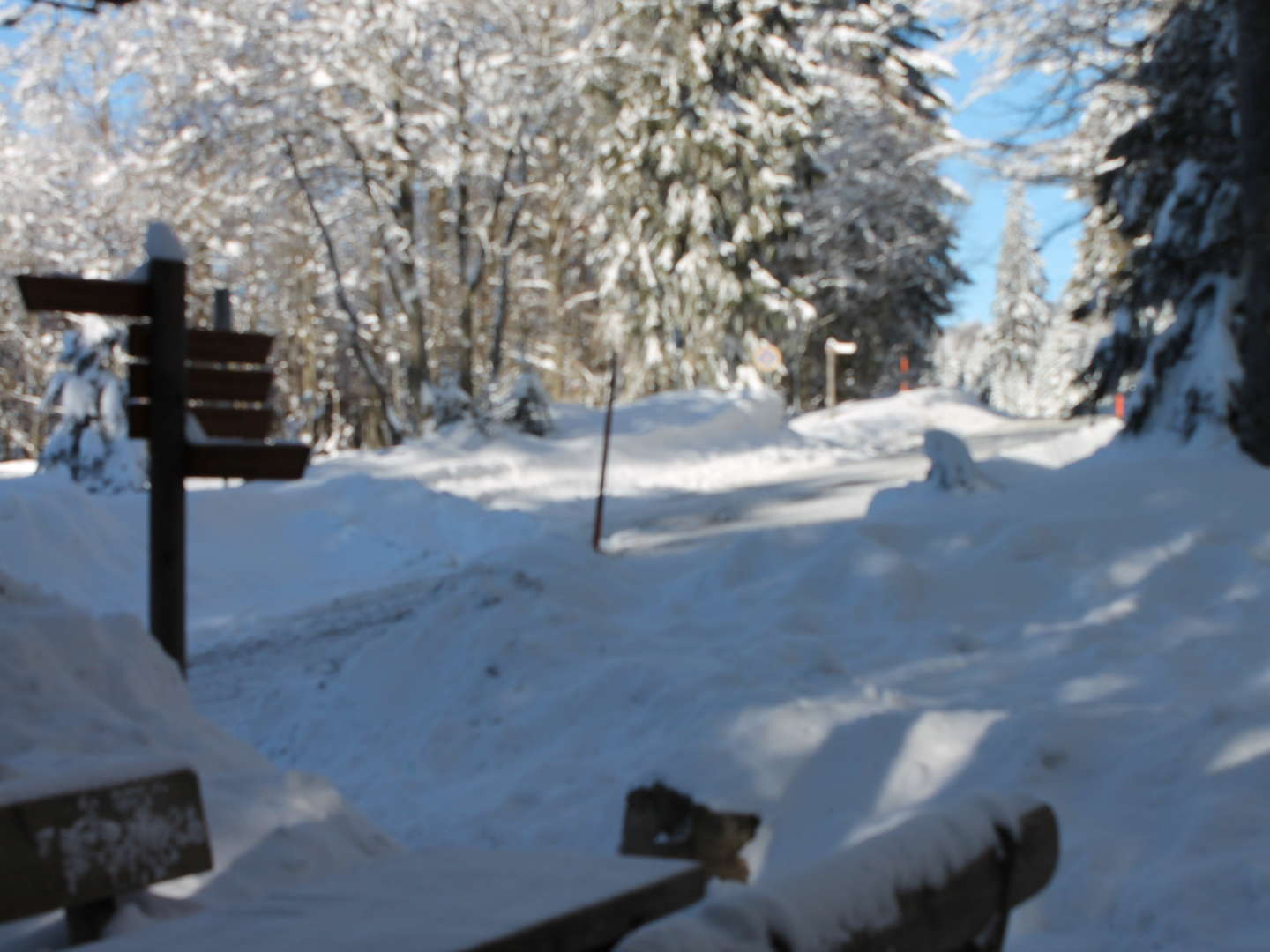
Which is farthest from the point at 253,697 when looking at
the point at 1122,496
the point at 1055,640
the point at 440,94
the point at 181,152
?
the point at 440,94

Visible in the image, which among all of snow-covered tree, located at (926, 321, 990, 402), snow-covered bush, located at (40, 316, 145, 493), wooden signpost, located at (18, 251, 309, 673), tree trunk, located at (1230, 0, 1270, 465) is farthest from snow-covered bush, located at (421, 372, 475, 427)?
snow-covered tree, located at (926, 321, 990, 402)

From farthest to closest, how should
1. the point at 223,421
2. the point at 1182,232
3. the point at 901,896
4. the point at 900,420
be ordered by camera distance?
1. the point at 900,420
2. the point at 1182,232
3. the point at 223,421
4. the point at 901,896

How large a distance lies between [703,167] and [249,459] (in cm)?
1956

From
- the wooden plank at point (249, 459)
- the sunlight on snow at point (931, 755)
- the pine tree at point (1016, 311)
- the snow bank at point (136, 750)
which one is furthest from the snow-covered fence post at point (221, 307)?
the pine tree at point (1016, 311)

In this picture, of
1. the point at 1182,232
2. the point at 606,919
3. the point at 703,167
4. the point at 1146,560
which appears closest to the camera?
the point at 606,919

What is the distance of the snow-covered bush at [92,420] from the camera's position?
1598 cm

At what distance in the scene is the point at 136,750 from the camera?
379 centimetres

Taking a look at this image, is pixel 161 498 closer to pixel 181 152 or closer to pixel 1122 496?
pixel 1122 496

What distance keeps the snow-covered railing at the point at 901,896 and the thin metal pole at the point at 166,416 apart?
165 inches

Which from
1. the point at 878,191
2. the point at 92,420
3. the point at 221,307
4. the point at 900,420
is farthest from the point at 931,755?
the point at 878,191

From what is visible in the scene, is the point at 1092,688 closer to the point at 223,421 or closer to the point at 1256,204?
the point at 223,421

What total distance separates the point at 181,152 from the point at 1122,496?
16465 millimetres

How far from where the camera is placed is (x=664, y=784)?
13.1ft

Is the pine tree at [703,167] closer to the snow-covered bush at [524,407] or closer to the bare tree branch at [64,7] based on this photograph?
the snow-covered bush at [524,407]
